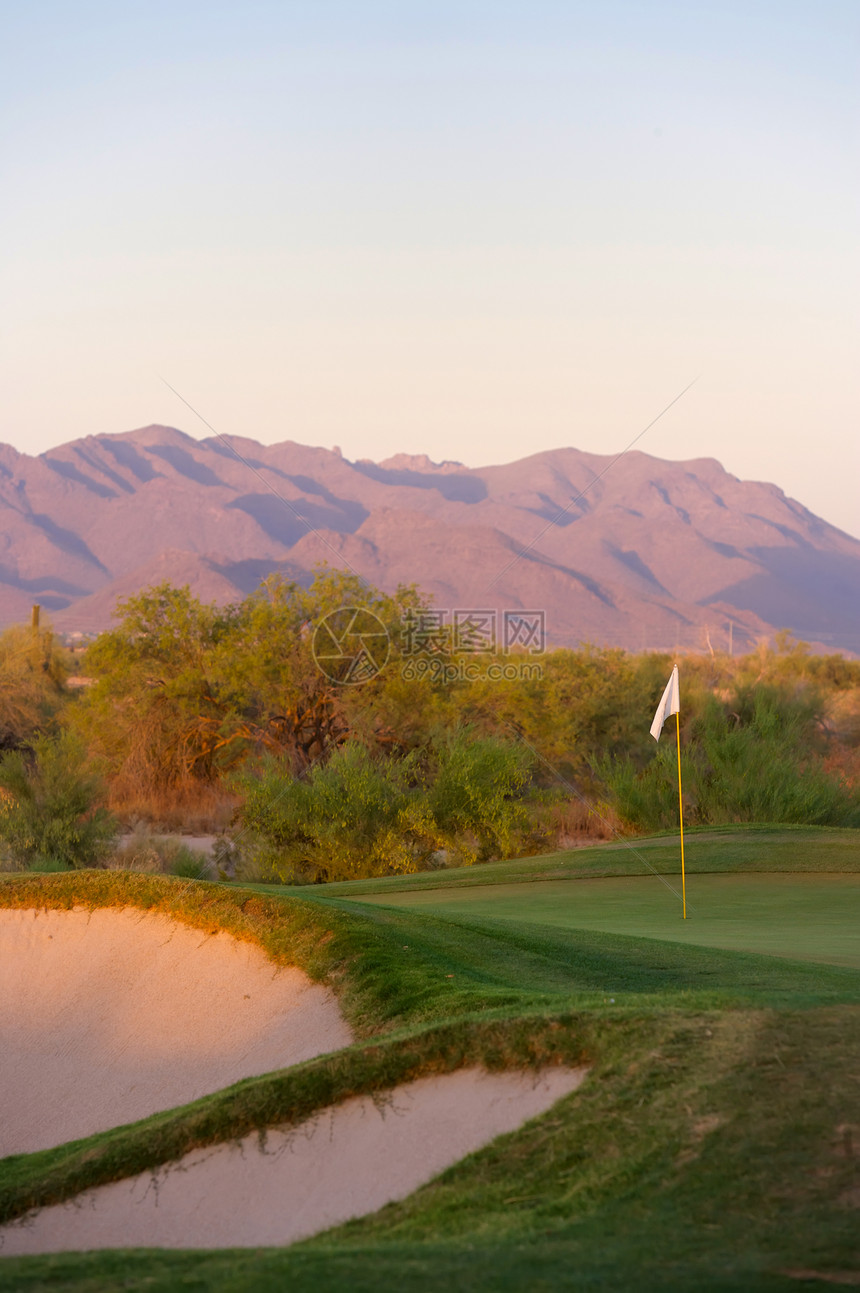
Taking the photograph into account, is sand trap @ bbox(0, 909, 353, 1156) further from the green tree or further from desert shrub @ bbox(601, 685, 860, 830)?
the green tree

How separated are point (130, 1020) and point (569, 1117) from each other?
4246 millimetres

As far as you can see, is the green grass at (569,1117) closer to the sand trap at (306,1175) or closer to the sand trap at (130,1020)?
the sand trap at (306,1175)

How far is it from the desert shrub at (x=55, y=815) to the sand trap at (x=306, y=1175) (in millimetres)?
11564

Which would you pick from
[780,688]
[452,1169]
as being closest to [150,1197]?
[452,1169]

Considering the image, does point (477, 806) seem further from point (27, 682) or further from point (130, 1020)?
point (27, 682)

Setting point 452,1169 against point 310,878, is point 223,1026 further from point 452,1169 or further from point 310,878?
point 310,878

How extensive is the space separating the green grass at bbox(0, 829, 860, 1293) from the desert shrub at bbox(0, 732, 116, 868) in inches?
→ 342

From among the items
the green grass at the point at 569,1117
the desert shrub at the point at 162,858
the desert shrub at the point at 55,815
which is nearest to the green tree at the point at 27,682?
the desert shrub at the point at 162,858

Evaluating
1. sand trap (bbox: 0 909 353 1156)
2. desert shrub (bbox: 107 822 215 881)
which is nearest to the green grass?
sand trap (bbox: 0 909 353 1156)

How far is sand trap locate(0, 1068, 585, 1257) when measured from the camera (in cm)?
442

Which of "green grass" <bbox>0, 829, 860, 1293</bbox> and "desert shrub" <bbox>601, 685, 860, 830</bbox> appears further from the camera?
"desert shrub" <bbox>601, 685, 860, 830</bbox>

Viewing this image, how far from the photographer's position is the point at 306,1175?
4660mm

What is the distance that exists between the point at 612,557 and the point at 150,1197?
191 meters

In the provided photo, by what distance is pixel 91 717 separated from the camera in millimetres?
26703
